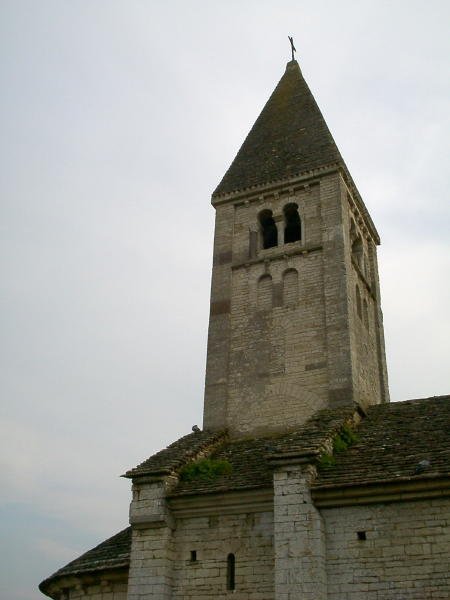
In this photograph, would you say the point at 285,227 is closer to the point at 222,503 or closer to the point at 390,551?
the point at 222,503

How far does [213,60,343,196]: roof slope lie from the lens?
838 inches

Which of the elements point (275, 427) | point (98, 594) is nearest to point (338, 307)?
point (275, 427)

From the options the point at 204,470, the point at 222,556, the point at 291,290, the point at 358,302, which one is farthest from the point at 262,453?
the point at 358,302

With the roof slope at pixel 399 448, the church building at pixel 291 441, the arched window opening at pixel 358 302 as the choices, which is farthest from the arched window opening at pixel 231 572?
the arched window opening at pixel 358 302

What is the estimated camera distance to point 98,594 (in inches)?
580

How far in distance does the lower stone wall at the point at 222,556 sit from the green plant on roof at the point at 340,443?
4.80 feet

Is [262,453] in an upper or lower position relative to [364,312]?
lower

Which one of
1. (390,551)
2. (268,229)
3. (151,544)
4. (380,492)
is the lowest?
(390,551)

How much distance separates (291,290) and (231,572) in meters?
8.42

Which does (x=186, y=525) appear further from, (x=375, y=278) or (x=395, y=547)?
(x=375, y=278)

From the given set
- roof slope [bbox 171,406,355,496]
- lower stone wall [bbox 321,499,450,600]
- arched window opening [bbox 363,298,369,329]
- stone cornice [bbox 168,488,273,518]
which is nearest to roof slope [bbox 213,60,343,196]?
arched window opening [bbox 363,298,369,329]

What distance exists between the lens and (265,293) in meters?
19.5

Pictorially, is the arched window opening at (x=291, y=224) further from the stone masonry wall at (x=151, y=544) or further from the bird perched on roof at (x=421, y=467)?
the bird perched on roof at (x=421, y=467)

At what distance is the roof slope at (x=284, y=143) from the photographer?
21297 mm
